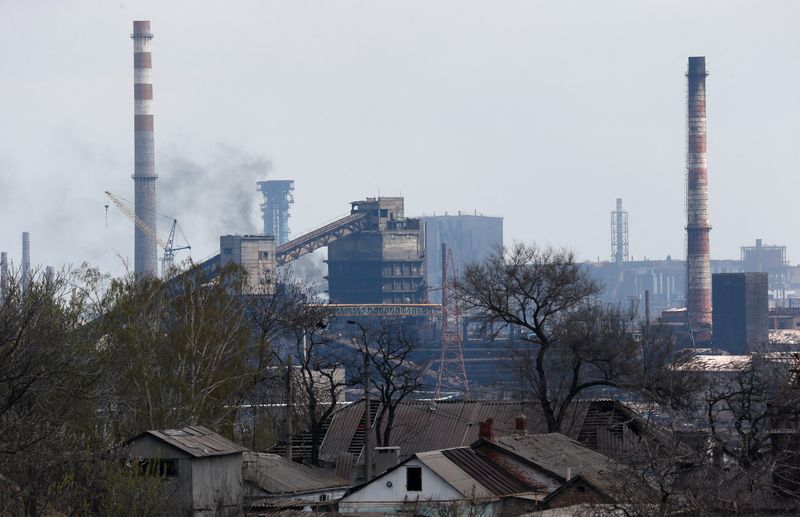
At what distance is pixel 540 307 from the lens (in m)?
41.2

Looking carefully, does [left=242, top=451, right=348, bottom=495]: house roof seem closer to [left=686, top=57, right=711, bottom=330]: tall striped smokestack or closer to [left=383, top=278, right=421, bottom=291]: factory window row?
[left=686, top=57, right=711, bottom=330]: tall striped smokestack

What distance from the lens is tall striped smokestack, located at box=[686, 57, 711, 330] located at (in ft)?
479

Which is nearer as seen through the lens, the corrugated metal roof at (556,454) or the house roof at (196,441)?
the house roof at (196,441)

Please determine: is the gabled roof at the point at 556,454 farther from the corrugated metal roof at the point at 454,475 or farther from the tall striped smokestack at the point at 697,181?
the tall striped smokestack at the point at 697,181

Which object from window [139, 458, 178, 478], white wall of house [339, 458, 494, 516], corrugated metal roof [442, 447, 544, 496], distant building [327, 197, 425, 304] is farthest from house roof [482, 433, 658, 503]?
distant building [327, 197, 425, 304]

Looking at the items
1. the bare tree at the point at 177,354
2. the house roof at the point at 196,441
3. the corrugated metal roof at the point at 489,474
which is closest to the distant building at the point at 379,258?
the bare tree at the point at 177,354

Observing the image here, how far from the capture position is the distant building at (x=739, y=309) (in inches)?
6088

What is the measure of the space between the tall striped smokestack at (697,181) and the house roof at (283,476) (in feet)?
376

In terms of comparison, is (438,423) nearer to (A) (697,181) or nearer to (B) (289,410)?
(B) (289,410)

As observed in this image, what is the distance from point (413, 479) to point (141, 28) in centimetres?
12727

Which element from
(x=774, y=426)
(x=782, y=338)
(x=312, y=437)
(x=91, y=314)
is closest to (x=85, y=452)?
(x=774, y=426)

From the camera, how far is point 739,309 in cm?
Answer: 15575

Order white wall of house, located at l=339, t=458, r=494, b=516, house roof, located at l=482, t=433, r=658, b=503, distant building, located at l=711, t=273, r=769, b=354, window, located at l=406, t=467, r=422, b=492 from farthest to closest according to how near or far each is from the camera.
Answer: distant building, located at l=711, t=273, r=769, b=354
house roof, located at l=482, t=433, r=658, b=503
window, located at l=406, t=467, r=422, b=492
white wall of house, located at l=339, t=458, r=494, b=516

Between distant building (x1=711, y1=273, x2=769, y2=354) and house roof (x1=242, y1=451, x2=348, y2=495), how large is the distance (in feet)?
407
